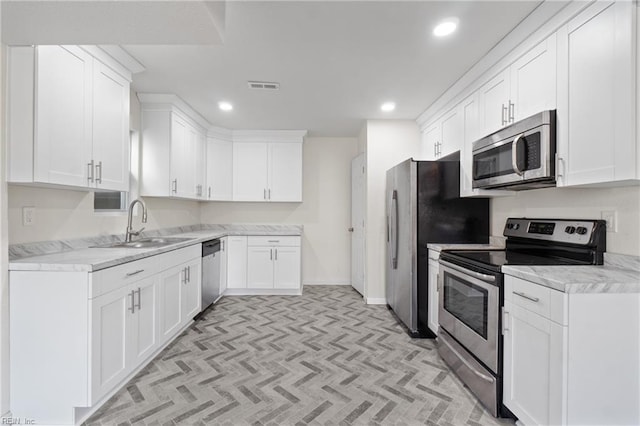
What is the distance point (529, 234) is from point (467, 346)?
3.26 ft

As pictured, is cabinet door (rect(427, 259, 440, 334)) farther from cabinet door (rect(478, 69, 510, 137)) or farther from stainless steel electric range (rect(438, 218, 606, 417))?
cabinet door (rect(478, 69, 510, 137))

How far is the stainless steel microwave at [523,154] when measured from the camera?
1.82 m

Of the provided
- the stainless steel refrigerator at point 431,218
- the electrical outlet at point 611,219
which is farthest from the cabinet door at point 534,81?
the stainless steel refrigerator at point 431,218

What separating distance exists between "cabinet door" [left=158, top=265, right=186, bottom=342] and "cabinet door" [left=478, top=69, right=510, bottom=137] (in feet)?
10.1

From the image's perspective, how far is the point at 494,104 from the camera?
7.89ft

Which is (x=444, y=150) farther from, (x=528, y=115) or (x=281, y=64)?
(x=281, y=64)

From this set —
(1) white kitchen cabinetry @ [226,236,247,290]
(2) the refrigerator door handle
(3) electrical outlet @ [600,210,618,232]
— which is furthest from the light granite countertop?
(3) electrical outlet @ [600,210,618,232]

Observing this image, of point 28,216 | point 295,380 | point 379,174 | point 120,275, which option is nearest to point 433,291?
point 295,380

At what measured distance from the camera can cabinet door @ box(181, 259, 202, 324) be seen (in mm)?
3014

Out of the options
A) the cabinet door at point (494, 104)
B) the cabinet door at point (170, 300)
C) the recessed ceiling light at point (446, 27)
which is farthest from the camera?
the cabinet door at point (170, 300)

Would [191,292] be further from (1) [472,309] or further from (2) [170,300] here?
(1) [472,309]

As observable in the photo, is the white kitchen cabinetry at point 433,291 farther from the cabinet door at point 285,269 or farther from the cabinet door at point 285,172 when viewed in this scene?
the cabinet door at point 285,172

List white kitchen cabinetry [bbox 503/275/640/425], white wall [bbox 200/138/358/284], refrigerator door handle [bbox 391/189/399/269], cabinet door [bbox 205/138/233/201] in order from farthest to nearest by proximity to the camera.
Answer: white wall [bbox 200/138/358/284] < cabinet door [bbox 205/138/233/201] < refrigerator door handle [bbox 391/189/399/269] < white kitchen cabinetry [bbox 503/275/640/425]

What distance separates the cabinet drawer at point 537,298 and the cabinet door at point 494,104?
1.29 meters
